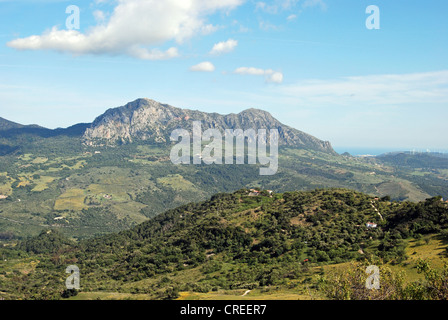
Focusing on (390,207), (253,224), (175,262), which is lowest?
(175,262)

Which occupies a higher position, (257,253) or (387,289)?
(387,289)

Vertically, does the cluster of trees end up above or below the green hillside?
above

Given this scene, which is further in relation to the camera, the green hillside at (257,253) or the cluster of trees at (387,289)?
the green hillside at (257,253)

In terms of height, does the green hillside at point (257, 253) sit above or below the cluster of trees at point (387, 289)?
below

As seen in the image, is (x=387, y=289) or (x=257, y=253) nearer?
(x=387, y=289)

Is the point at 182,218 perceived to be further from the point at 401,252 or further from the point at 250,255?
the point at 401,252

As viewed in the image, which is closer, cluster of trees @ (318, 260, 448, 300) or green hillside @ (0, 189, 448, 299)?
cluster of trees @ (318, 260, 448, 300)
